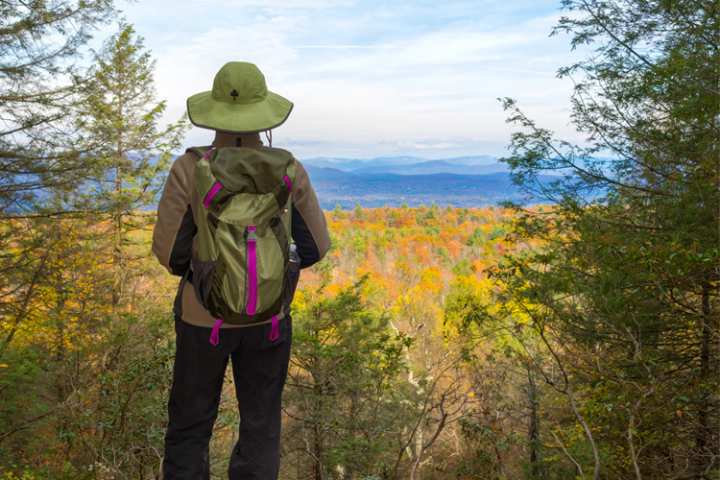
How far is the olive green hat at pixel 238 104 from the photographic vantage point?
1867mm

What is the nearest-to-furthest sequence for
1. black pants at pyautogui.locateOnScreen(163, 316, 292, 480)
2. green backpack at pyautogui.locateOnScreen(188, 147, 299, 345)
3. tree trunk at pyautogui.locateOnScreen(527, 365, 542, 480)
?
green backpack at pyautogui.locateOnScreen(188, 147, 299, 345) < black pants at pyautogui.locateOnScreen(163, 316, 292, 480) < tree trunk at pyautogui.locateOnScreen(527, 365, 542, 480)

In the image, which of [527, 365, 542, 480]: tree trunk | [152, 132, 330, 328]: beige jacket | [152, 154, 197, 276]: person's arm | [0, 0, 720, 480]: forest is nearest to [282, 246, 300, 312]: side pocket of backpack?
[152, 132, 330, 328]: beige jacket

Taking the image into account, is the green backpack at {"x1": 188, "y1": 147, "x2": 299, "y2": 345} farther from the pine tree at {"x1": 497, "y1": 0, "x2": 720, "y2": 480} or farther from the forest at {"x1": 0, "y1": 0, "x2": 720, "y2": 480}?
the pine tree at {"x1": 497, "y1": 0, "x2": 720, "y2": 480}

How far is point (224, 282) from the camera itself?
1.79 m

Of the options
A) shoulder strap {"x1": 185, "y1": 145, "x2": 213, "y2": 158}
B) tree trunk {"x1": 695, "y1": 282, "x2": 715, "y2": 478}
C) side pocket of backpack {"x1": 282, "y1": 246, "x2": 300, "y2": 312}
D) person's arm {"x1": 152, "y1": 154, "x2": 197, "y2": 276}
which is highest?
shoulder strap {"x1": 185, "y1": 145, "x2": 213, "y2": 158}

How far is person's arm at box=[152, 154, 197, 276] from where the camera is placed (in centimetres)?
183

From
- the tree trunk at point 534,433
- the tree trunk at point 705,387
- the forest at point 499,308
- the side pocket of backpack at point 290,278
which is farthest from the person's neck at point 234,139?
the tree trunk at point 534,433

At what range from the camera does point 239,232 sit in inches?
71.2

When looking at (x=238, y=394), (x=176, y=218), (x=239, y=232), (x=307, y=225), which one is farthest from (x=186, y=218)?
(x=238, y=394)

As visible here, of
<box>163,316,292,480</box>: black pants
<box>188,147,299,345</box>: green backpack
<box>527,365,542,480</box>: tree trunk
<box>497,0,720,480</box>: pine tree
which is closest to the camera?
<box>188,147,299,345</box>: green backpack

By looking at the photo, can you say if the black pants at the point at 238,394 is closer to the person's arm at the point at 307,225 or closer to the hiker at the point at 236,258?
the hiker at the point at 236,258

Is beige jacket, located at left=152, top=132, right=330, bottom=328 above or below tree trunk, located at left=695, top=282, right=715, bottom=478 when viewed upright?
above

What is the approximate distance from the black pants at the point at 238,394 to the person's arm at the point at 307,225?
0.89 ft

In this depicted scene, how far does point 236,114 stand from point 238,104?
56 mm
